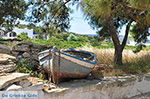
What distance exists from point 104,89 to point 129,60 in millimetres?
5285

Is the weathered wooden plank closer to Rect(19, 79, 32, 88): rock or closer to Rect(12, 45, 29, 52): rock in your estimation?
Rect(19, 79, 32, 88): rock

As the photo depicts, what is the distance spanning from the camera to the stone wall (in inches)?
211

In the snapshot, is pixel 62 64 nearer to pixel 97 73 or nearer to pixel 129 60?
pixel 97 73

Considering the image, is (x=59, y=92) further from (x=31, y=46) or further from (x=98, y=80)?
(x=31, y=46)

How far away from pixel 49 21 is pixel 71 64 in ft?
10.2

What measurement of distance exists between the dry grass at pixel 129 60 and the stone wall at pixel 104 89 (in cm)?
88

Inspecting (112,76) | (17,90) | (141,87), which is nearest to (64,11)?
(112,76)

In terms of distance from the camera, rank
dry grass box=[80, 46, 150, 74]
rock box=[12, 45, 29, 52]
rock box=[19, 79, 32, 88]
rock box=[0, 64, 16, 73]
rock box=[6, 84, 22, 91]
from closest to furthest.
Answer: rock box=[6, 84, 22, 91], rock box=[19, 79, 32, 88], rock box=[0, 64, 16, 73], rock box=[12, 45, 29, 52], dry grass box=[80, 46, 150, 74]

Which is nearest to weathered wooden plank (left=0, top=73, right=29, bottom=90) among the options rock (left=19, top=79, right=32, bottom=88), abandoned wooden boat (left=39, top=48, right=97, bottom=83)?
rock (left=19, top=79, right=32, bottom=88)

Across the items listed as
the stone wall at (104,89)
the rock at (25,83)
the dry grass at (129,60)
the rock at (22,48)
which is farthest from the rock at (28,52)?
the dry grass at (129,60)

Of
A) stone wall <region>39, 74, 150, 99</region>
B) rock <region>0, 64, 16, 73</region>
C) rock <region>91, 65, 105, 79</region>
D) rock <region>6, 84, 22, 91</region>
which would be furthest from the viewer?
rock <region>91, 65, 105, 79</region>

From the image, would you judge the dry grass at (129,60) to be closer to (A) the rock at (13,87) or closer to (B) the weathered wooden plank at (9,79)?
(B) the weathered wooden plank at (9,79)

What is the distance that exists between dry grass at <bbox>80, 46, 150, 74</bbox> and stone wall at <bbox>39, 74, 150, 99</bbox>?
883mm

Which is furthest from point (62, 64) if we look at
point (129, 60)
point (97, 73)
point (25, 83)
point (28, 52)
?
point (129, 60)
